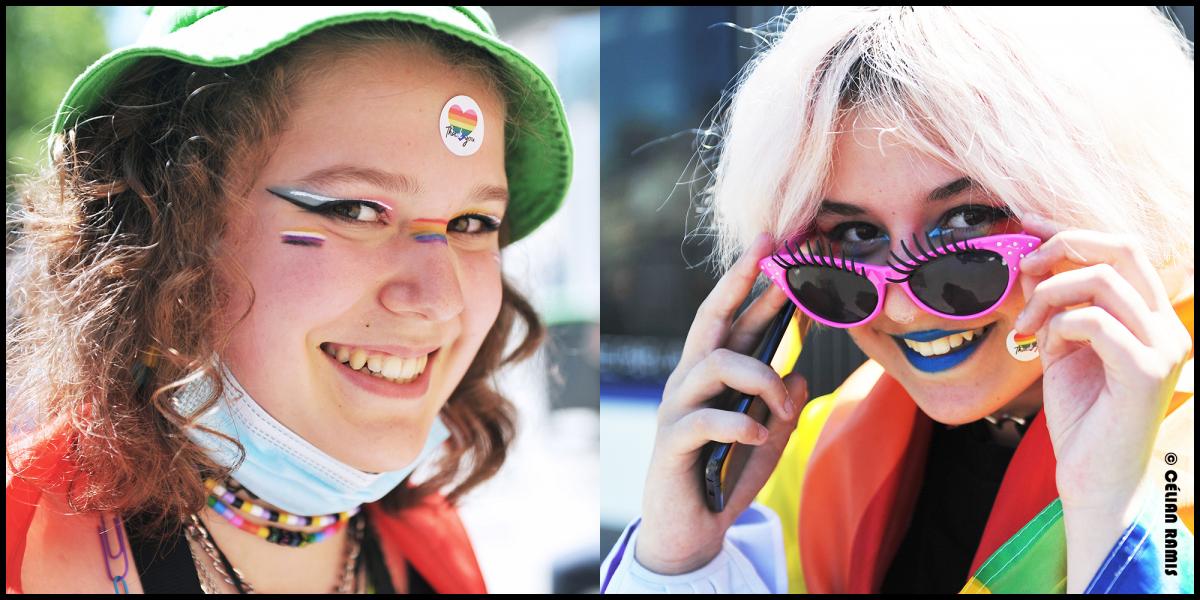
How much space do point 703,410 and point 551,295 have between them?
5417 mm

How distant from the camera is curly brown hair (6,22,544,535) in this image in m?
1.46

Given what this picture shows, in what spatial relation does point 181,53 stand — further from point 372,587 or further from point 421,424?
point 372,587

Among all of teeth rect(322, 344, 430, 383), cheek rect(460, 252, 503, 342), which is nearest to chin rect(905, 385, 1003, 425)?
cheek rect(460, 252, 503, 342)

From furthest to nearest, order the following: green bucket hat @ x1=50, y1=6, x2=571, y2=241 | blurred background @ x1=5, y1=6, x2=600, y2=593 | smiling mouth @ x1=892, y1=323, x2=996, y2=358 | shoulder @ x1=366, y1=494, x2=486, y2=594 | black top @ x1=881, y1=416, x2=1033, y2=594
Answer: blurred background @ x1=5, y1=6, x2=600, y2=593 → shoulder @ x1=366, y1=494, x2=486, y2=594 → black top @ x1=881, y1=416, x2=1033, y2=594 → smiling mouth @ x1=892, y1=323, x2=996, y2=358 → green bucket hat @ x1=50, y1=6, x2=571, y2=241

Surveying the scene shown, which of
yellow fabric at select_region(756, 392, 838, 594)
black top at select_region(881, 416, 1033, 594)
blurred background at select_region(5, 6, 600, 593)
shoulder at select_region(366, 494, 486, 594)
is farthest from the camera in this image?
blurred background at select_region(5, 6, 600, 593)

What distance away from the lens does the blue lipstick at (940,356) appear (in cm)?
160

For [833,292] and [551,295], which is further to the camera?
[551,295]

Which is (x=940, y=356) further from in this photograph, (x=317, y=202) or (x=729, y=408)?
(x=317, y=202)

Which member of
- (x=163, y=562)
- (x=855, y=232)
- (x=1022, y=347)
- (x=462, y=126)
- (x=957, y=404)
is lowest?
(x=163, y=562)

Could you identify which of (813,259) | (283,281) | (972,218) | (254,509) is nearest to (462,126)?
(283,281)

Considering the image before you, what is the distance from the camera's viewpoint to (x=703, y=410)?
5.51 ft

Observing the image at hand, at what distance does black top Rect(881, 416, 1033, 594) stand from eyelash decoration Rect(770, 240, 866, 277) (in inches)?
22.3

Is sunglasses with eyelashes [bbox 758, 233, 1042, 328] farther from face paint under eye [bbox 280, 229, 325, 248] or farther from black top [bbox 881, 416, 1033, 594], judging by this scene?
face paint under eye [bbox 280, 229, 325, 248]

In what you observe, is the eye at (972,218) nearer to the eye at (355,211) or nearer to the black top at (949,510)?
the black top at (949,510)
